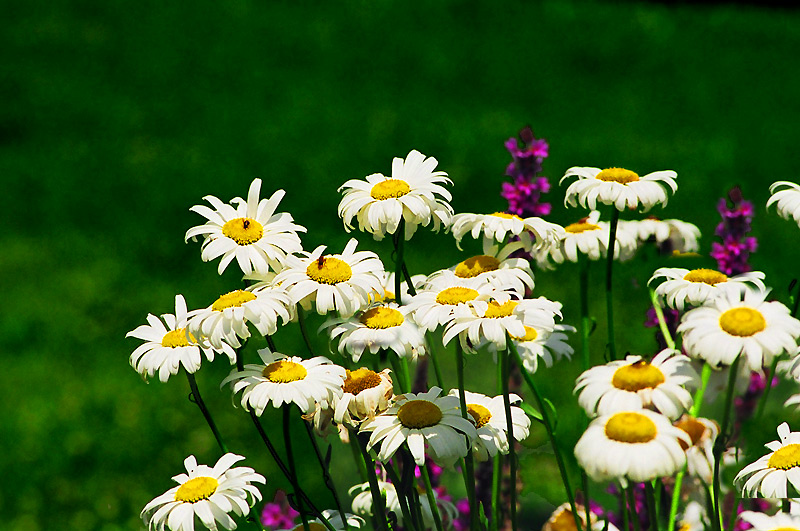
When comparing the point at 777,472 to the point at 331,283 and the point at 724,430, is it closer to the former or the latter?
the point at 724,430

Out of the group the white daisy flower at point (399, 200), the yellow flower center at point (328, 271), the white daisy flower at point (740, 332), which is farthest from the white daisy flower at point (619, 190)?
the yellow flower center at point (328, 271)

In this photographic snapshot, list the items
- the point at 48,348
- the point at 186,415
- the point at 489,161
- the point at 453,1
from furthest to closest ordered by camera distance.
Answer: the point at 453,1 < the point at 489,161 < the point at 48,348 < the point at 186,415

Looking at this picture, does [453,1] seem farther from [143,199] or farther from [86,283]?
[86,283]

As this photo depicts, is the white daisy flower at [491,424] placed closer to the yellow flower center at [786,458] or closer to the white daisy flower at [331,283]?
the white daisy flower at [331,283]

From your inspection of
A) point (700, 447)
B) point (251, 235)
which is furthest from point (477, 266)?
point (700, 447)

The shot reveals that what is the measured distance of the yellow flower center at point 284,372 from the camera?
1499mm

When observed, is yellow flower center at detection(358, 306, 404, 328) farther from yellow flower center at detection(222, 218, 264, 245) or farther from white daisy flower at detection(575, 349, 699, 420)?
white daisy flower at detection(575, 349, 699, 420)

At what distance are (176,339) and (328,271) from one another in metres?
0.34

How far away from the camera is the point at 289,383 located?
1.48 meters

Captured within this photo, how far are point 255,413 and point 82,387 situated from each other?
9.86ft

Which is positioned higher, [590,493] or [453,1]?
[453,1]

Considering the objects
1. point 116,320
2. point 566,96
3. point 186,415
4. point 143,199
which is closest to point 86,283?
point 116,320

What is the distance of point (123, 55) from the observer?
7.45 metres

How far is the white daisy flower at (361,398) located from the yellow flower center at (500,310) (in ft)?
0.79
